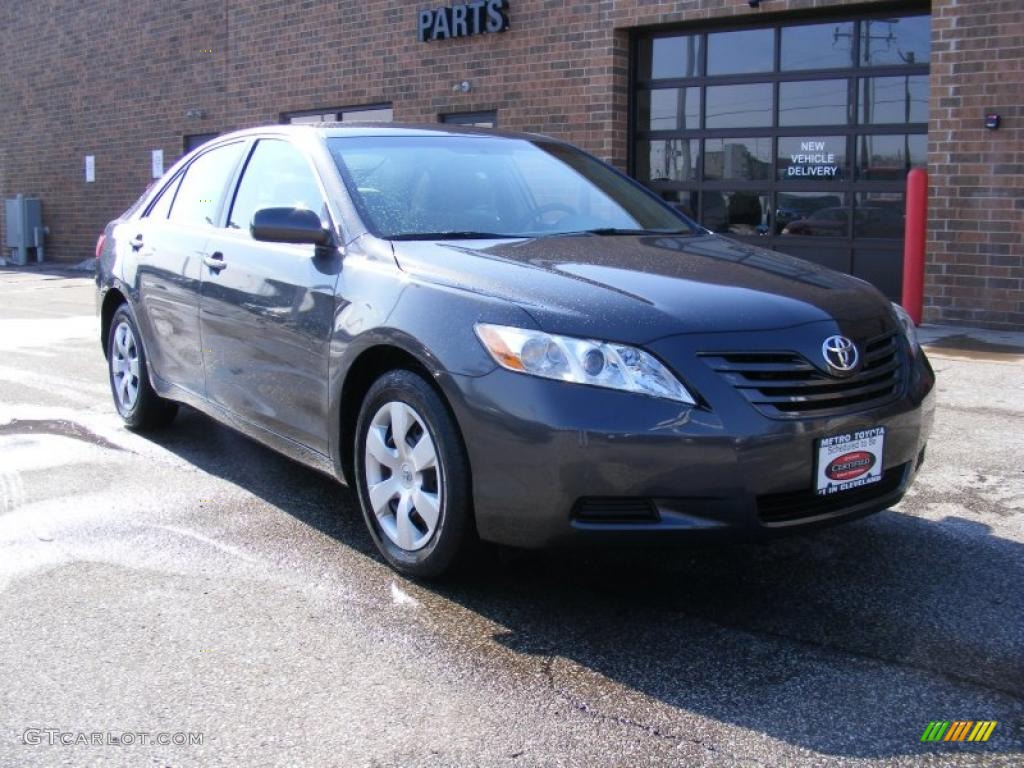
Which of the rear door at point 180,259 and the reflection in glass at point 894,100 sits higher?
the reflection in glass at point 894,100

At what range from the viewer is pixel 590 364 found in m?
3.41

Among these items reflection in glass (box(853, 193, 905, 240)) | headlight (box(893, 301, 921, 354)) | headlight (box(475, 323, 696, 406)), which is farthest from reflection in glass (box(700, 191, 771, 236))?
headlight (box(475, 323, 696, 406))

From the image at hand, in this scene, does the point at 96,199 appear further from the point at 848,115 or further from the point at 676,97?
the point at 848,115

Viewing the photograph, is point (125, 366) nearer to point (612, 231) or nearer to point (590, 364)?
point (612, 231)

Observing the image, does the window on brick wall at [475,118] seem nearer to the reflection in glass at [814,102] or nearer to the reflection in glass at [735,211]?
the reflection in glass at [735,211]

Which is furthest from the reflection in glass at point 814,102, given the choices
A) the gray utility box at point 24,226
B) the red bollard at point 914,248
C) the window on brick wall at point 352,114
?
the gray utility box at point 24,226

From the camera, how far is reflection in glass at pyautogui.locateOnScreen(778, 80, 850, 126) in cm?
1212

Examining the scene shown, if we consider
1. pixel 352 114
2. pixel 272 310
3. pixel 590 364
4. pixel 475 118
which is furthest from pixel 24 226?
pixel 590 364

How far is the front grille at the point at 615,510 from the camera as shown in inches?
134

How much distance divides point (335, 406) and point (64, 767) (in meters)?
1.70

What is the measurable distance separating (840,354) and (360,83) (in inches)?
564

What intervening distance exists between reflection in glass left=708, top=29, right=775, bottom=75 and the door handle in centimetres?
905

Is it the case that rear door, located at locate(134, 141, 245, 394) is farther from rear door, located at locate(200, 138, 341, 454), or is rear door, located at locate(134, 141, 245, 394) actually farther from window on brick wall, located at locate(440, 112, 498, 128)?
window on brick wall, located at locate(440, 112, 498, 128)

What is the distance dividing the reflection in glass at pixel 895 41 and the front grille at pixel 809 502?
29.3 feet
